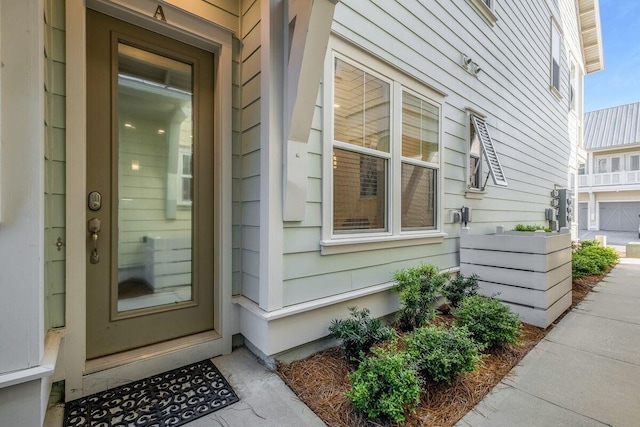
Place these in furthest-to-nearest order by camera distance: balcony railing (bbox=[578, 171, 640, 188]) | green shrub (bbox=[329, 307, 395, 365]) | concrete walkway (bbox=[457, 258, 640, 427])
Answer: balcony railing (bbox=[578, 171, 640, 188]), green shrub (bbox=[329, 307, 395, 365]), concrete walkway (bbox=[457, 258, 640, 427])

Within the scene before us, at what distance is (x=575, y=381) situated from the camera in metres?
1.95

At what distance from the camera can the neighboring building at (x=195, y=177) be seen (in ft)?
4.29

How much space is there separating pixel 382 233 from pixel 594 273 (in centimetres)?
488

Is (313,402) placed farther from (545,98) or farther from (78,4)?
(545,98)

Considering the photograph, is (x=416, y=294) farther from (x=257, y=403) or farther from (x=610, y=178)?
(x=610, y=178)

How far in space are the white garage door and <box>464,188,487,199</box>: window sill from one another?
2036cm

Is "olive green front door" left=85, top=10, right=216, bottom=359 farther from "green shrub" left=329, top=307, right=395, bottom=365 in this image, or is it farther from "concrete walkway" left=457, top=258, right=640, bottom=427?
"concrete walkway" left=457, top=258, right=640, bottom=427

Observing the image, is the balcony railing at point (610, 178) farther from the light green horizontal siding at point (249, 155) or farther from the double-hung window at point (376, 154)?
the light green horizontal siding at point (249, 155)

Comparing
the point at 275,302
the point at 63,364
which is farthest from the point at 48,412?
the point at 275,302

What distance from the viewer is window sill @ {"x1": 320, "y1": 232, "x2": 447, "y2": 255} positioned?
232cm

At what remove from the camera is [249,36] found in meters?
2.21

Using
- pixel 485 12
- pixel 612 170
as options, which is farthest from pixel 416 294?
pixel 612 170

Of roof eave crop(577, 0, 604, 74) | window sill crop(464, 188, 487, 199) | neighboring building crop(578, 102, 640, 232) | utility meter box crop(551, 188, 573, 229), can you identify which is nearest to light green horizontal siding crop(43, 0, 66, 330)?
window sill crop(464, 188, 487, 199)

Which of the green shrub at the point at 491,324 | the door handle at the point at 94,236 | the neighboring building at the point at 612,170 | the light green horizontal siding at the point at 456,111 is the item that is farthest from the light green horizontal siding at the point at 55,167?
the neighboring building at the point at 612,170
